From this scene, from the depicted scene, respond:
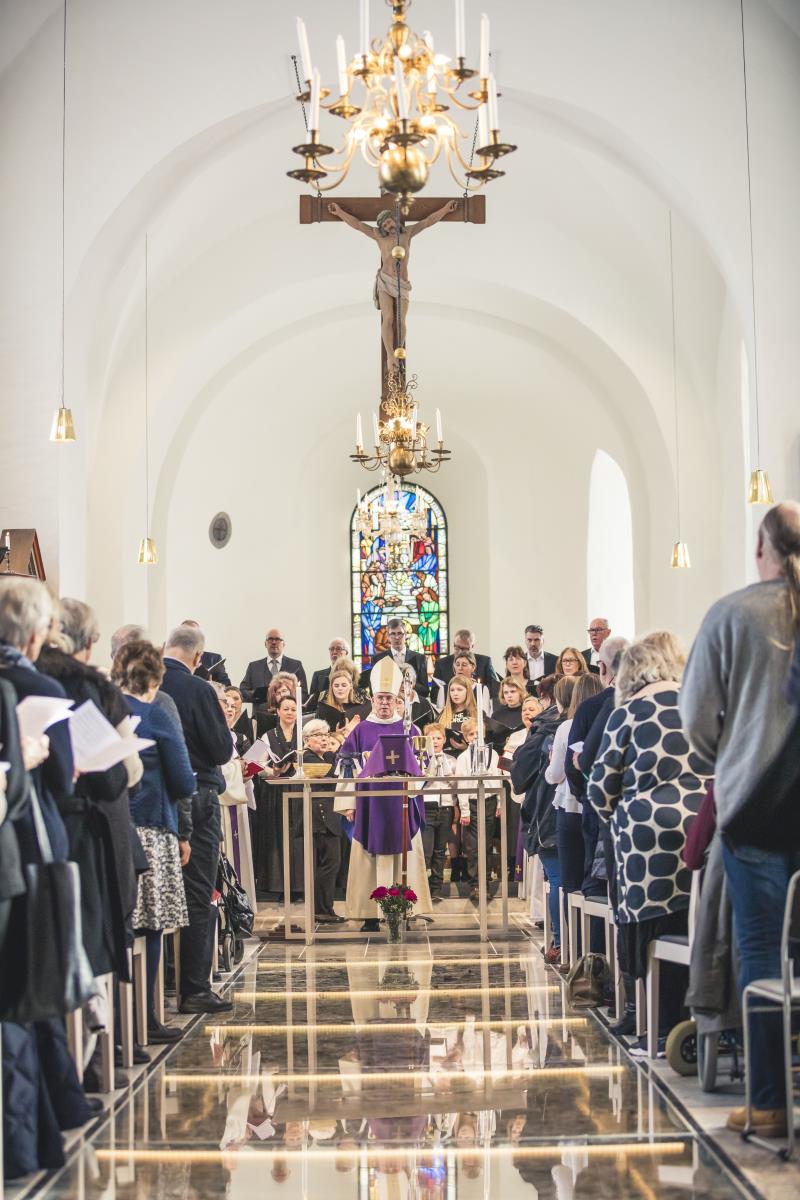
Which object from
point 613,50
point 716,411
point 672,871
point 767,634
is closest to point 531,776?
point 672,871

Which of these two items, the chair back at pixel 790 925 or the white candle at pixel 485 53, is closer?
the chair back at pixel 790 925

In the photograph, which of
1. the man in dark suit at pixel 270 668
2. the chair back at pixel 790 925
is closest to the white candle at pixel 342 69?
the chair back at pixel 790 925

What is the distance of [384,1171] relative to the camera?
4402mm

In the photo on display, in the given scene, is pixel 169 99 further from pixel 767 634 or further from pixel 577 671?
pixel 767 634

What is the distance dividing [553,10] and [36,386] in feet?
15.6

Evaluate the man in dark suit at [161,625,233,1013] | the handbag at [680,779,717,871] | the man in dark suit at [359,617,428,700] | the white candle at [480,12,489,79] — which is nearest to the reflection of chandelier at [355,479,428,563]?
the man in dark suit at [359,617,428,700]

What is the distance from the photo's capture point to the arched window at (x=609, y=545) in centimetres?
1911

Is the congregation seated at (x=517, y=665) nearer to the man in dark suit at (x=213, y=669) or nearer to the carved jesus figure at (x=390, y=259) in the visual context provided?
the man in dark suit at (x=213, y=669)

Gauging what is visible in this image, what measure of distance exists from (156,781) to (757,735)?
8.84 ft

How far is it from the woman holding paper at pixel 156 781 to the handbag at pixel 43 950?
204 centimetres

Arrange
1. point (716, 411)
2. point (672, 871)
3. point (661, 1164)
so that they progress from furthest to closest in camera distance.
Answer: point (716, 411)
point (672, 871)
point (661, 1164)

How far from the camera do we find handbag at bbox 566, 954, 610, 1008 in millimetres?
7047

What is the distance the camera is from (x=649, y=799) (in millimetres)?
5844

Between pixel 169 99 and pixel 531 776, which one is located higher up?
pixel 169 99
